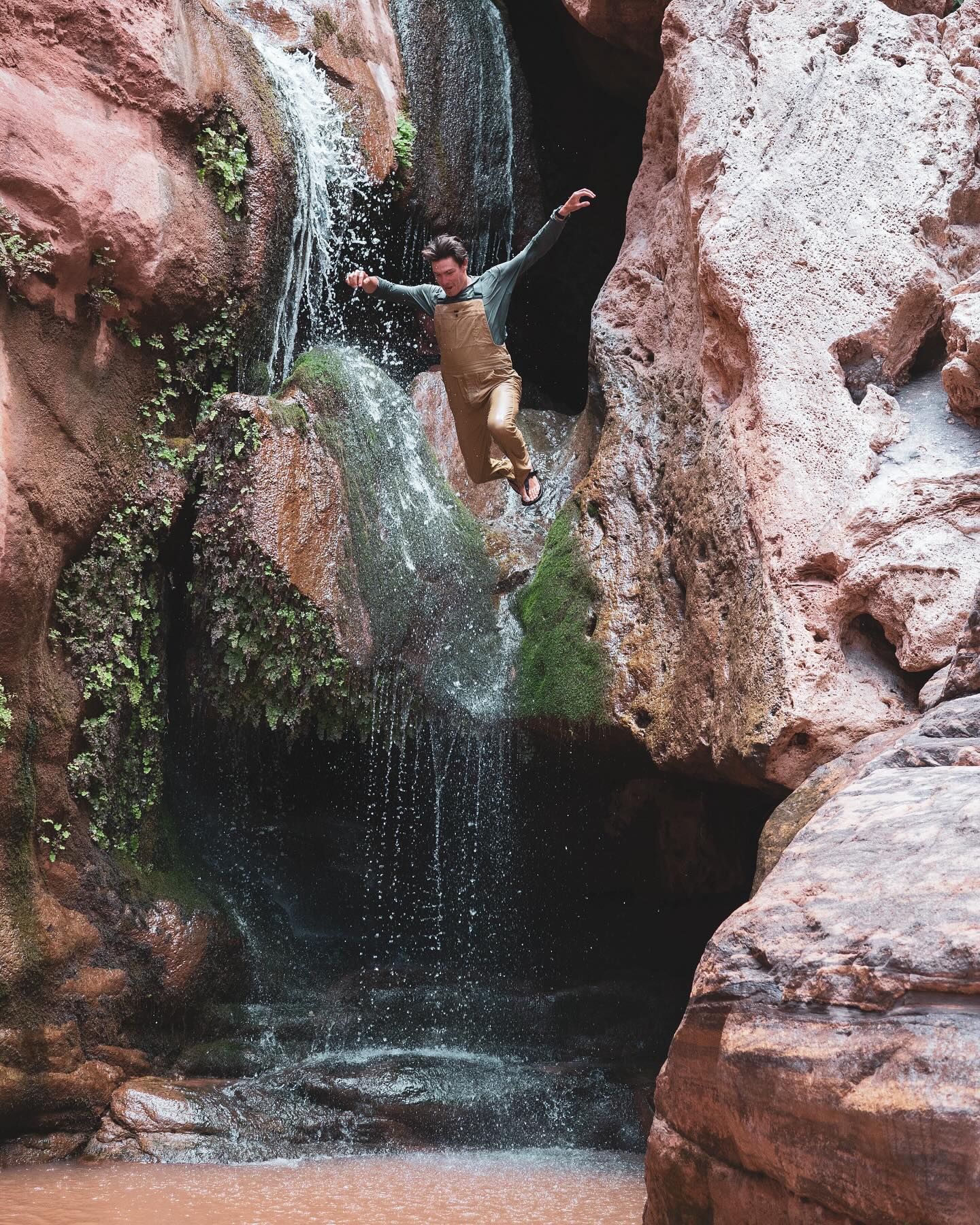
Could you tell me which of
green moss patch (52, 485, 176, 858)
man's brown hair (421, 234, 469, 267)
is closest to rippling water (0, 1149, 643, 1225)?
green moss patch (52, 485, 176, 858)

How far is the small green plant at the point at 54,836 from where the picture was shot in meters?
6.18

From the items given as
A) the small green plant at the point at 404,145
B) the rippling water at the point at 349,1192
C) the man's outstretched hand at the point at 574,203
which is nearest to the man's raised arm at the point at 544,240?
the man's outstretched hand at the point at 574,203

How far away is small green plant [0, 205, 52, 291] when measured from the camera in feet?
20.2

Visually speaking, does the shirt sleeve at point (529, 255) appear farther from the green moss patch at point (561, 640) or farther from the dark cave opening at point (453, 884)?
the dark cave opening at point (453, 884)

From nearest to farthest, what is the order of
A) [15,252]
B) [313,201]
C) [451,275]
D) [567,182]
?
[15,252] < [451,275] < [313,201] < [567,182]

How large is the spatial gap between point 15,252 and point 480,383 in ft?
9.31

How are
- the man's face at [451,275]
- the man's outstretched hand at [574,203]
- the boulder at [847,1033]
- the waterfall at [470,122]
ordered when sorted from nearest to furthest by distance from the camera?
1. the boulder at [847,1033]
2. the man's outstretched hand at [574,203]
3. the man's face at [451,275]
4. the waterfall at [470,122]

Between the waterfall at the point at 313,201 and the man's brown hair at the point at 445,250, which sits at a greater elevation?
the waterfall at the point at 313,201

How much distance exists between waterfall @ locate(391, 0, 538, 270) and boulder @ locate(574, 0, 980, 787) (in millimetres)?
2653

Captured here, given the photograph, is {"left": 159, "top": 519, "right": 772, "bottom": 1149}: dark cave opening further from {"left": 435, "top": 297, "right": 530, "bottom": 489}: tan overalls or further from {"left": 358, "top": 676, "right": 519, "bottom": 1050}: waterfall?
{"left": 435, "top": 297, "right": 530, "bottom": 489}: tan overalls

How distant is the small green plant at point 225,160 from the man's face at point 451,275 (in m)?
1.52

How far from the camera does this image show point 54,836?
625 centimetres

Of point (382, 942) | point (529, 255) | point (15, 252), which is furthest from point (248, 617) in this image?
point (529, 255)

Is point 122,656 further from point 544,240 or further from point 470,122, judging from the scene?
point 470,122
